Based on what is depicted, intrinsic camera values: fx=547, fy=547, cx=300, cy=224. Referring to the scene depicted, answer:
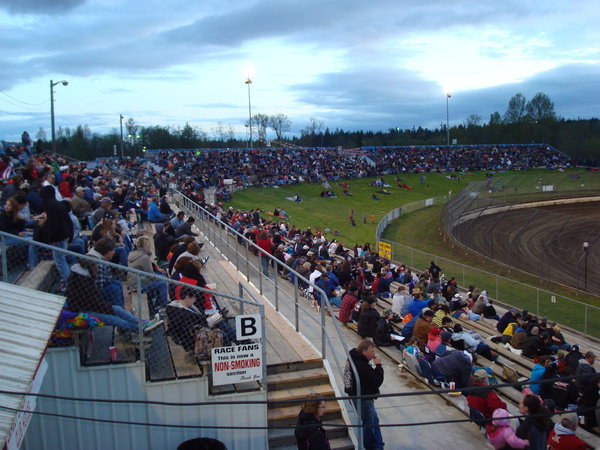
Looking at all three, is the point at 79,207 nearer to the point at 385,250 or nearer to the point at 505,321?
the point at 505,321

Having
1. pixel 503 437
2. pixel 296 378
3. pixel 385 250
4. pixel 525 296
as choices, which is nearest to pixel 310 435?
pixel 296 378

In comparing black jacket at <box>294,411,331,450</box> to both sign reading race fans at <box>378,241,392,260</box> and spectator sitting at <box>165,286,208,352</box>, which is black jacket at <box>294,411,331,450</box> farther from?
sign reading race fans at <box>378,241,392,260</box>

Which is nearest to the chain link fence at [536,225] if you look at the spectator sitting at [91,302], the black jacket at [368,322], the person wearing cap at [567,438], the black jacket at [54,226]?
the black jacket at [368,322]

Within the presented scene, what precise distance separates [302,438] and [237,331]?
5.33 feet

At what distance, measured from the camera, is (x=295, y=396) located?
760cm

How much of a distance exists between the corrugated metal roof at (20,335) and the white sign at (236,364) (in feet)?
6.70

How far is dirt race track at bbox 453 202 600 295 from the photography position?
81.0 ft

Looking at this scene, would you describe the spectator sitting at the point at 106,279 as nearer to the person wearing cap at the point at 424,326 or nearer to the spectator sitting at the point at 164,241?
the spectator sitting at the point at 164,241

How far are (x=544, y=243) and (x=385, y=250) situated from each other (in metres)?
12.2

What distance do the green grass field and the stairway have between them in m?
11.3

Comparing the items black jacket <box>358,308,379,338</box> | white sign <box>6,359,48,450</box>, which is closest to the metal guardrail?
black jacket <box>358,308,379,338</box>

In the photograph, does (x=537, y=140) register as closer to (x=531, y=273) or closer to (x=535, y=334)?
(x=531, y=273)

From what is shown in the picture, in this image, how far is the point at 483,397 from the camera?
7.98 meters

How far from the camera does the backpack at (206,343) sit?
7.19m
